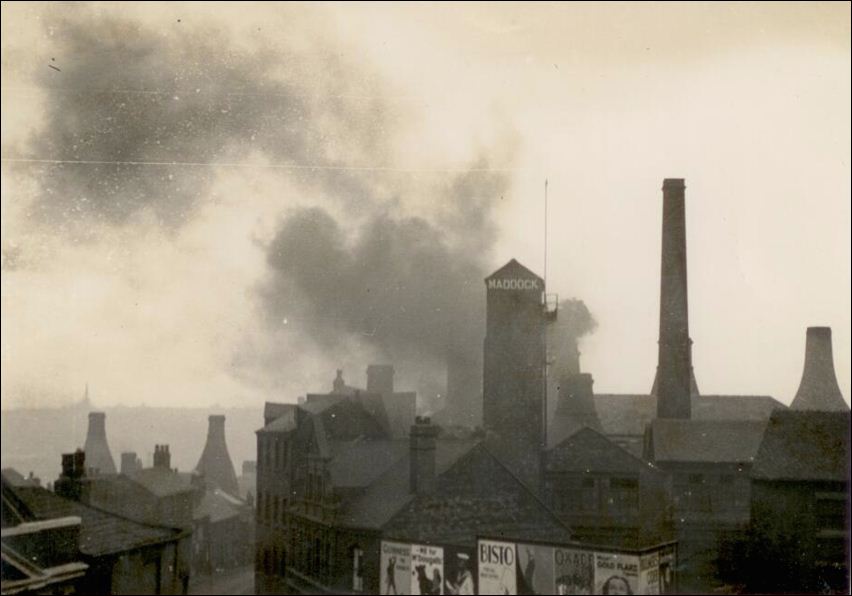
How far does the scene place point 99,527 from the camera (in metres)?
19.2

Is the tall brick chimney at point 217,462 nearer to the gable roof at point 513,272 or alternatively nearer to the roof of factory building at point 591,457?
the gable roof at point 513,272

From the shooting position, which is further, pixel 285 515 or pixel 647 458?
pixel 647 458

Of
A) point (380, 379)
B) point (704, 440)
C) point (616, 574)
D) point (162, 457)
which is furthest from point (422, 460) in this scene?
point (162, 457)

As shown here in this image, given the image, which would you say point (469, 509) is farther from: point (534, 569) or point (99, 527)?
point (99, 527)

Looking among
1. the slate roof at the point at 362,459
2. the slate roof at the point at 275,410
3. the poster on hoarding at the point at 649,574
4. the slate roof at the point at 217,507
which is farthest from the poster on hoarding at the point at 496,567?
the slate roof at the point at 217,507

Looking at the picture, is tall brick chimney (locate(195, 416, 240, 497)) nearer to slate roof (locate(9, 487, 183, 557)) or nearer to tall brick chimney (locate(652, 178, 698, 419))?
tall brick chimney (locate(652, 178, 698, 419))

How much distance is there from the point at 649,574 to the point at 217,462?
123 feet

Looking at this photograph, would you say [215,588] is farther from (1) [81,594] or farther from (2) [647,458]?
(2) [647,458]

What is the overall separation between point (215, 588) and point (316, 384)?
1248 cm

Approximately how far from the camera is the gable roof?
3325 centimetres

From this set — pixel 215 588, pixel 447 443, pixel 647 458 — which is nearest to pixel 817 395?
pixel 647 458

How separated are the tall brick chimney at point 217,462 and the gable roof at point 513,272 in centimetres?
2443

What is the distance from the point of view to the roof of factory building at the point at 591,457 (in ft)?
105

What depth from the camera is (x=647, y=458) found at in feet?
123
